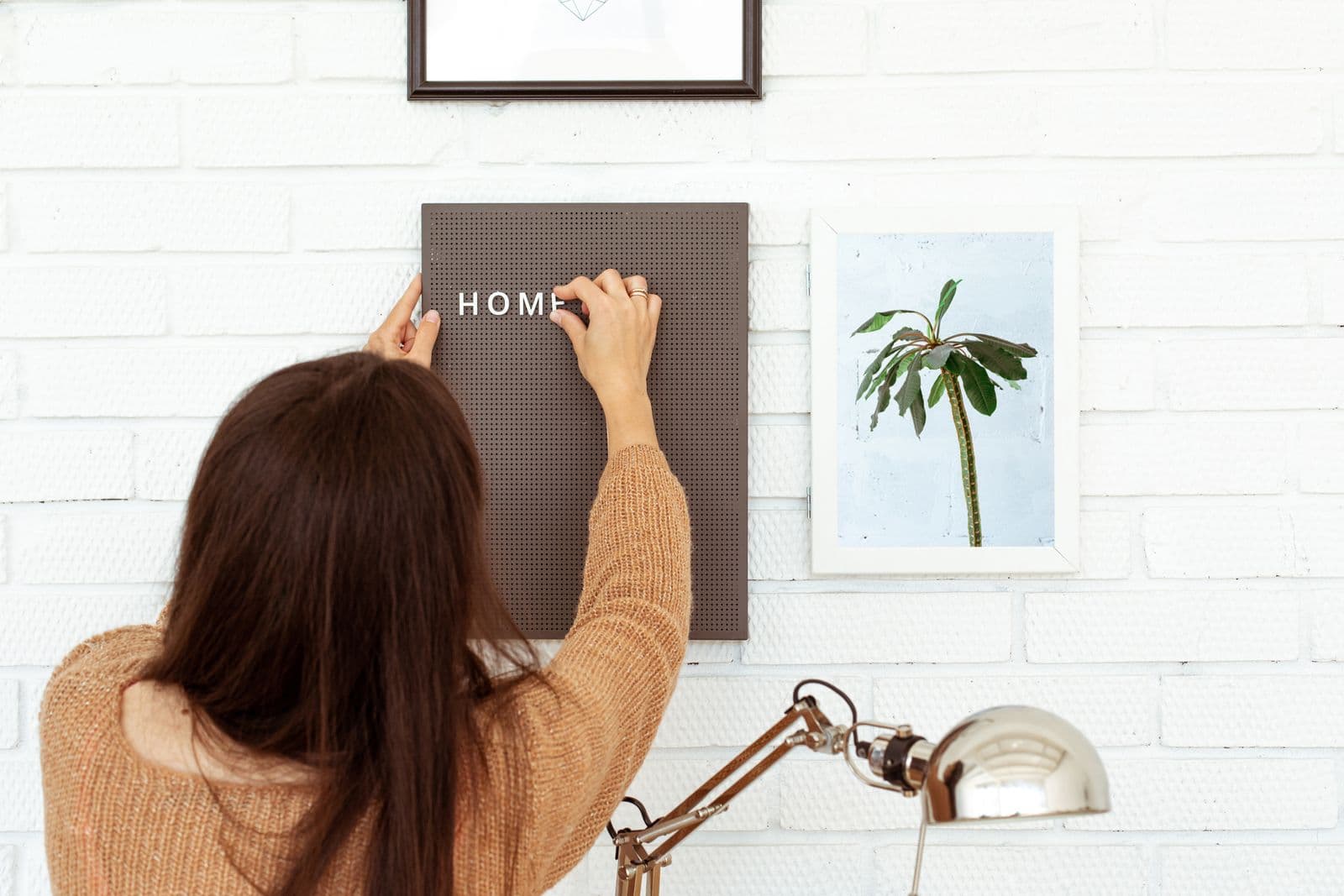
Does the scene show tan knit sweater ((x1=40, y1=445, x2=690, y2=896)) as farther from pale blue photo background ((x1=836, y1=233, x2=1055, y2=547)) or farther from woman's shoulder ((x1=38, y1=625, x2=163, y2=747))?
pale blue photo background ((x1=836, y1=233, x2=1055, y2=547))

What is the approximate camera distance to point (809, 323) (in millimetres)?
1099

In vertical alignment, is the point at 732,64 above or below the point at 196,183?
above

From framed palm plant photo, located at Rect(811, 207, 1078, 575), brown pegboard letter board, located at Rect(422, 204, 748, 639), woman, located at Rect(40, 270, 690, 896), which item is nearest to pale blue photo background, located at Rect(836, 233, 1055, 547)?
framed palm plant photo, located at Rect(811, 207, 1078, 575)

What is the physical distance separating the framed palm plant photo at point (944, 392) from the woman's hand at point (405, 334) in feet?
1.27

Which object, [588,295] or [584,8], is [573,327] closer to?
[588,295]

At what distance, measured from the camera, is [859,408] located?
1.09 m

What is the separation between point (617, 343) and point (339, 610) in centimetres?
43

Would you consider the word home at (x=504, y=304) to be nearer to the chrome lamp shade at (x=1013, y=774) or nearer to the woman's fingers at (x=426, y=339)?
the woman's fingers at (x=426, y=339)

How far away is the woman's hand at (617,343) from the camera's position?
998mm

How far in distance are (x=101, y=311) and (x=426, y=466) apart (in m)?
0.59

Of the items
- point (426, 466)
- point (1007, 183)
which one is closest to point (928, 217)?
Answer: point (1007, 183)

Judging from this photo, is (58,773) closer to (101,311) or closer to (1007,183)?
(101,311)

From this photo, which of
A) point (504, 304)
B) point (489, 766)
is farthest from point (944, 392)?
point (489, 766)

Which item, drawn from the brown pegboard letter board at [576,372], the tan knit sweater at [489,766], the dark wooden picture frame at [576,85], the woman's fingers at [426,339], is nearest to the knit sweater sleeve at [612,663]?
the tan knit sweater at [489,766]
